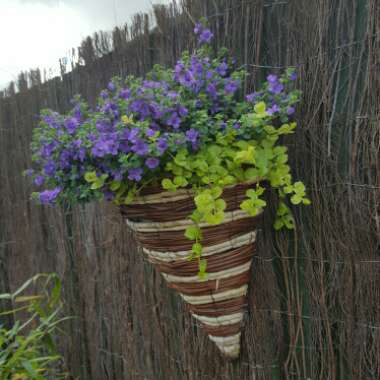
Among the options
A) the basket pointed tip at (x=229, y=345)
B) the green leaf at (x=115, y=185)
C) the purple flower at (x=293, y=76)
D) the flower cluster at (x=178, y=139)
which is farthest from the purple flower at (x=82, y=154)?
the basket pointed tip at (x=229, y=345)

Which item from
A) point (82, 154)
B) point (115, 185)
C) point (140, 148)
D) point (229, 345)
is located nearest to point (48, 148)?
point (82, 154)

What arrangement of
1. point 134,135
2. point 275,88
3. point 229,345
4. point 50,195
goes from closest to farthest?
point 134,135 < point 275,88 < point 50,195 < point 229,345

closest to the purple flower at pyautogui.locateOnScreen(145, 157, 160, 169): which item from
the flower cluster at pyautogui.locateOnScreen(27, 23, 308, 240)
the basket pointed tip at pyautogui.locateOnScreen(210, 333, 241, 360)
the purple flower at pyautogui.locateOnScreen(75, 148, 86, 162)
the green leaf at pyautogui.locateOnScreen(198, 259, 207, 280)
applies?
the flower cluster at pyautogui.locateOnScreen(27, 23, 308, 240)

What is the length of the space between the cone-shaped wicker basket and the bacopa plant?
36 millimetres

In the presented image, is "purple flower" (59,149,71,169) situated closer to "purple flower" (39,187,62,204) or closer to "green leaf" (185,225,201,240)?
"purple flower" (39,187,62,204)

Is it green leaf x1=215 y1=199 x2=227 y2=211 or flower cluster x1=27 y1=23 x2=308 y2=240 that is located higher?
flower cluster x1=27 y1=23 x2=308 y2=240

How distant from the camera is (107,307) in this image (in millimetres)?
2641

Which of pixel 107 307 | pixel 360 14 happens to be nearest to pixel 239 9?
pixel 360 14

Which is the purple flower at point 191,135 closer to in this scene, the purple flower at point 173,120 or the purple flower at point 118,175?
the purple flower at point 173,120

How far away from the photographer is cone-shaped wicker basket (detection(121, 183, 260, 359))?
1.41m

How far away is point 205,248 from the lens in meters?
1.43

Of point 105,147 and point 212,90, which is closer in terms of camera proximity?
point 105,147

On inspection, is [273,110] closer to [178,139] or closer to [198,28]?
[178,139]

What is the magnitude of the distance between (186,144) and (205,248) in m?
0.31
